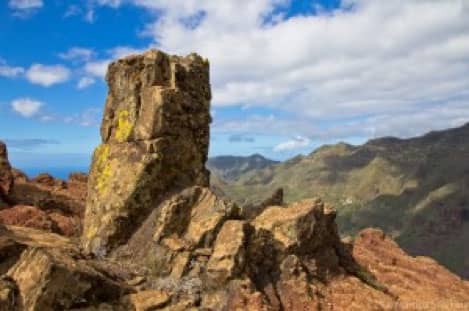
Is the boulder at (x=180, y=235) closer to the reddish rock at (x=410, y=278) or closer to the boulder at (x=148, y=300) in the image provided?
the boulder at (x=148, y=300)

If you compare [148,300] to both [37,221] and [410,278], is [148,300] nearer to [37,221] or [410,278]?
[37,221]

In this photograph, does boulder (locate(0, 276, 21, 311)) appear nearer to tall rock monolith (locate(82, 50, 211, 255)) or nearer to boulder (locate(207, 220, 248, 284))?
tall rock monolith (locate(82, 50, 211, 255))

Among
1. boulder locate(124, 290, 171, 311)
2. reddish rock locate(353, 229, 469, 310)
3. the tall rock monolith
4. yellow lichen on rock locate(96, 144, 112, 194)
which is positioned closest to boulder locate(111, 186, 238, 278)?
the tall rock monolith

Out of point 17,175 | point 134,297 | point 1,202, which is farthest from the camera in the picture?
point 17,175

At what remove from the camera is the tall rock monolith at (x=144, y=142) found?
3244 cm

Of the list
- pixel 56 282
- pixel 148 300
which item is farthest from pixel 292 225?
pixel 56 282

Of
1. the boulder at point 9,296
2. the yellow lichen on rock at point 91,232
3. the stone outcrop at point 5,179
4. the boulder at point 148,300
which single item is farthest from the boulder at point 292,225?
the stone outcrop at point 5,179

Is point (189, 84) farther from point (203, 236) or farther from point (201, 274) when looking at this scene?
point (201, 274)

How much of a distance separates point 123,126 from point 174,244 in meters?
9.98

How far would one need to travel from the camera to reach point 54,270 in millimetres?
23391

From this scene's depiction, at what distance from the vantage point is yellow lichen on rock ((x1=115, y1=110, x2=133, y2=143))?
115 feet

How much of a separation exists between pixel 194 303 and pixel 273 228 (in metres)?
8.01

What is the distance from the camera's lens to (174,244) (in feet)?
98.7

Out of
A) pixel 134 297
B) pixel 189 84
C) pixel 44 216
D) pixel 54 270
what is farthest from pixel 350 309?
pixel 44 216
